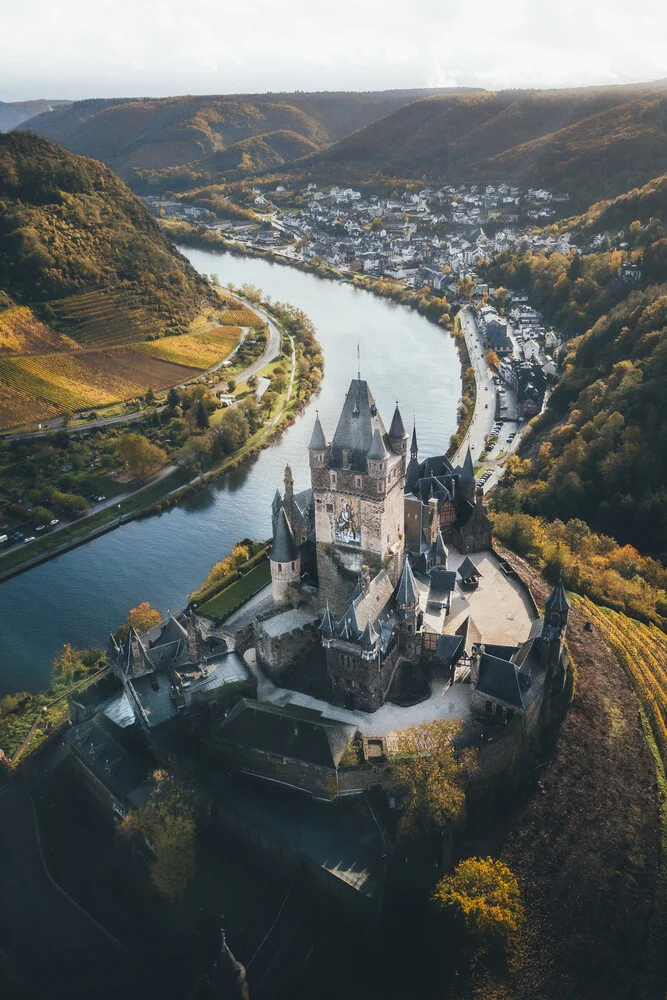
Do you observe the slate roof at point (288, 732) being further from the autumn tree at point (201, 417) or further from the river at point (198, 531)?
the autumn tree at point (201, 417)

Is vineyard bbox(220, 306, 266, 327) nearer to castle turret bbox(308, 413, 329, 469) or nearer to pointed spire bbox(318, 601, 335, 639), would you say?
castle turret bbox(308, 413, 329, 469)

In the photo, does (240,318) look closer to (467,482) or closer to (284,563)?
(467,482)

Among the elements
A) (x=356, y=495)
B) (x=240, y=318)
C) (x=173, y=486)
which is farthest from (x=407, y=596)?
(x=240, y=318)

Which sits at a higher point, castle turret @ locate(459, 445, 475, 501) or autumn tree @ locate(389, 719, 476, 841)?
castle turret @ locate(459, 445, 475, 501)

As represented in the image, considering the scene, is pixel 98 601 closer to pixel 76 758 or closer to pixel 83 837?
pixel 76 758

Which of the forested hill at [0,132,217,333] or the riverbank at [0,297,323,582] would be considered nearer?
the riverbank at [0,297,323,582]

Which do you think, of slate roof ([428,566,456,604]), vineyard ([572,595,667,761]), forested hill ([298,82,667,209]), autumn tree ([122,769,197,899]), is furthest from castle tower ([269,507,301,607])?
forested hill ([298,82,667,209])

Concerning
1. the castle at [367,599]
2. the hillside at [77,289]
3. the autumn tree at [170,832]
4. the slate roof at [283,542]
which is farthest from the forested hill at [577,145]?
the autumn tree at [170,832]
